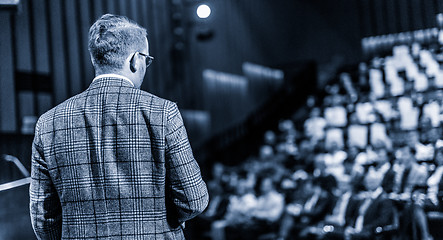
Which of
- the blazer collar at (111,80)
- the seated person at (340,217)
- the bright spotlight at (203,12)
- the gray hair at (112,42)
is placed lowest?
the seated person at (340,217)

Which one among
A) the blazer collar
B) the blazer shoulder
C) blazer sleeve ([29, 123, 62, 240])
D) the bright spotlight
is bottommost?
blazer sleeve ([29, 123, 62, 240])

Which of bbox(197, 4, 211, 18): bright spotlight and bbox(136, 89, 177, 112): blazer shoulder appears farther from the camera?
bbox(197, 4, 211, 18): bright spotlight

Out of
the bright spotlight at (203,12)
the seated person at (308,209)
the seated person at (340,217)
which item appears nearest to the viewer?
the seated person at (340,217)

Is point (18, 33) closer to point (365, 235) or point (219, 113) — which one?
point (365, 235)

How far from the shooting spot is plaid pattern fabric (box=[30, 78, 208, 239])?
3.42 ft

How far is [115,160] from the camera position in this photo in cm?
105

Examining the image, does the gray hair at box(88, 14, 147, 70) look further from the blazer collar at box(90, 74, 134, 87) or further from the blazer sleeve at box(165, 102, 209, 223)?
the blazer sleeve at box(165, 102, 209, 223)

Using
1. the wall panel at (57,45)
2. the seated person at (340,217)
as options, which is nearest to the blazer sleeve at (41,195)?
the seated person at (340,217)

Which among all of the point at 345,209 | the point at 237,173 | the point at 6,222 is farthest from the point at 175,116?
the point at 237,173

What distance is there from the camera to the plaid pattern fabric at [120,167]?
104 centimetres

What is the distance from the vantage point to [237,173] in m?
7.88

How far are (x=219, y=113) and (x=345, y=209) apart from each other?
5.62m

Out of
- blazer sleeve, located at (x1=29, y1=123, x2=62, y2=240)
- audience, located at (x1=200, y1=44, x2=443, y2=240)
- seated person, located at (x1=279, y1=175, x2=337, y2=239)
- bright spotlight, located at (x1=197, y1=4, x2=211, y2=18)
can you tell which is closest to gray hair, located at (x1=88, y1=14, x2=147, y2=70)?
blazer sleeve, located at (x1=29, y1=123, x2=62, y2=240)

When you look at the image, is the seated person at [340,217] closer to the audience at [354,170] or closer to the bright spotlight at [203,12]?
the audience at [354,170]
